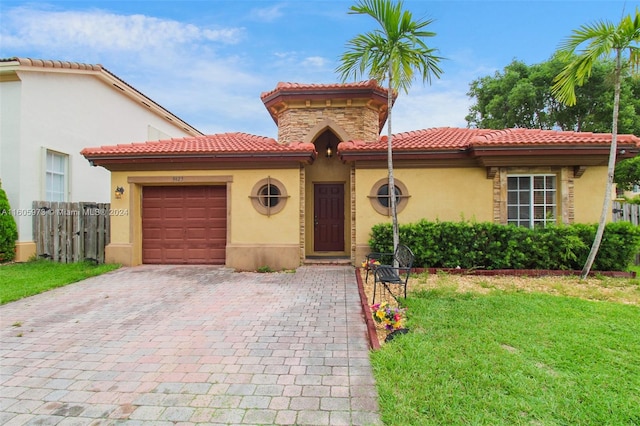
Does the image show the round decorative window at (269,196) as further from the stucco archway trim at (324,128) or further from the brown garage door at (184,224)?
the stucco archway trim at (324,128)

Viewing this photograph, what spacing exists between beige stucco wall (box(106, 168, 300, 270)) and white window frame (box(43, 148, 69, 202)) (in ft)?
11.0

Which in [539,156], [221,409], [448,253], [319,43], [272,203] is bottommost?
[221,409]

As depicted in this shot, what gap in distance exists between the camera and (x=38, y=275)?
8.41 metres

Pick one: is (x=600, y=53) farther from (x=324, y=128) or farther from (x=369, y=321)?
(x=369, y=321)

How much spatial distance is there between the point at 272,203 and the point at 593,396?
8.31 metres

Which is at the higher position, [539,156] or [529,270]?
[539,156]

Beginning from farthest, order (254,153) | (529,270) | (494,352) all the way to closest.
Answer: (254,153)
(529,270)
(494,352)

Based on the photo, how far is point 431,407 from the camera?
109 inches

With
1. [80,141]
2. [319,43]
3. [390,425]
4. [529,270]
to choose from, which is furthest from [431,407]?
[80,141]

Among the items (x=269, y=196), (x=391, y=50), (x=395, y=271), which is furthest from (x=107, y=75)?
(x=395, y=271)

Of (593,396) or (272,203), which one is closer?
(593,396)

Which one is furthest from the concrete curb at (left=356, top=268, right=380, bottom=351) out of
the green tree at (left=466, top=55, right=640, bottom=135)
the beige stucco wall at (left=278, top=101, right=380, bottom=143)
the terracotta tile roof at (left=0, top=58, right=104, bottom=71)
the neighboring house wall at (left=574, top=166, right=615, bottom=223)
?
the green tree at (left=466, top=55, right=640, bottom=135)

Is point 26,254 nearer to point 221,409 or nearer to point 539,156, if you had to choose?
point 221,409

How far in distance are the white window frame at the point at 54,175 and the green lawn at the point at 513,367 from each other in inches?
526
